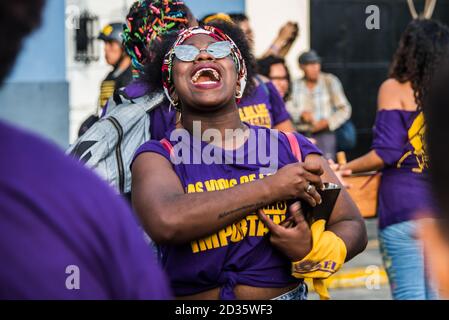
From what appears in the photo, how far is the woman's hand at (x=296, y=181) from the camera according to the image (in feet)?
9.83

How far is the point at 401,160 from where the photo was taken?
513 centimetres

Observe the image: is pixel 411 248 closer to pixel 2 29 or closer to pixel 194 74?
pixel 194 74

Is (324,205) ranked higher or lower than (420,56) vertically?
lower

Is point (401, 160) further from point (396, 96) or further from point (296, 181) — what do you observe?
point (296, 181)

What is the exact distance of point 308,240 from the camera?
3039mm

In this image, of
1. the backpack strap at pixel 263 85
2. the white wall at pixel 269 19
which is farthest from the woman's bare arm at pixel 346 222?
the white wall at pixel 269 19

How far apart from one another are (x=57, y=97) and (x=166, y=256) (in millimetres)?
7482

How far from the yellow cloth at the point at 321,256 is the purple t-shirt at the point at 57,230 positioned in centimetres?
150

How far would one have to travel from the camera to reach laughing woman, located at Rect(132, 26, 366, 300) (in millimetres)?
2984

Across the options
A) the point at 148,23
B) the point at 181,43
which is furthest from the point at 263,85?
the point at 181,43

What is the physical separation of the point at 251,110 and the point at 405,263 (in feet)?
3.99

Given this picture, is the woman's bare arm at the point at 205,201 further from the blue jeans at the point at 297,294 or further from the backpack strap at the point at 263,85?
the backpack strap at the point at 263,85

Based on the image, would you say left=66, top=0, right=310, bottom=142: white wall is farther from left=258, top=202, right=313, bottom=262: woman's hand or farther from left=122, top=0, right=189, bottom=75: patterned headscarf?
left=258, top=202, right=313, bottom=262: woman's hand
